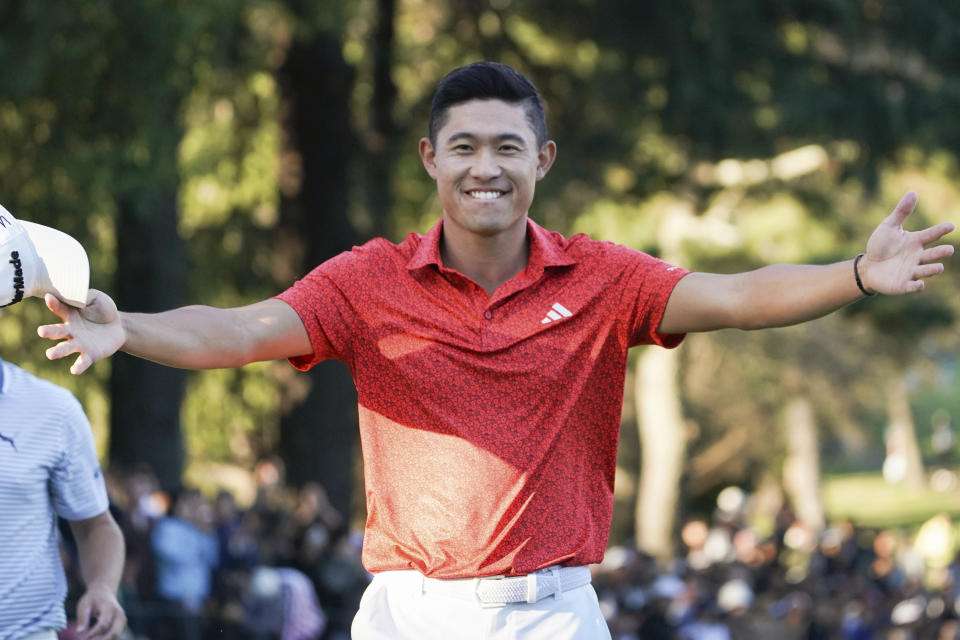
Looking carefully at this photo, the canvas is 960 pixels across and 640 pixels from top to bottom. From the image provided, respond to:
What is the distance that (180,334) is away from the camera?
4270mm

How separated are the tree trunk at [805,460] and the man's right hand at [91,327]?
43130mm

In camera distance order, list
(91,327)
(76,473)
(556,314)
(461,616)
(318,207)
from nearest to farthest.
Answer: (91,327) < (461,616) < (556,314) < (76,473) < (318,207)

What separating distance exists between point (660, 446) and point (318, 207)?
10524 mm

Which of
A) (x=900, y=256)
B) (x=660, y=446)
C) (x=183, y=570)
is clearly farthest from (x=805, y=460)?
(x=900, y=256)

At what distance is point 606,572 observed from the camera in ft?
62.3

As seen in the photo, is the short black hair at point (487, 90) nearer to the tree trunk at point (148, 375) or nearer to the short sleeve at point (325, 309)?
the short sleeve at point (325, 309)

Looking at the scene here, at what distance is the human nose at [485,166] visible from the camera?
455 centimetres

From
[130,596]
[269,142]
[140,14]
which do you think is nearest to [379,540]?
[130,596]

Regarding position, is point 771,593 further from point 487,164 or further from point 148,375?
point 487,164

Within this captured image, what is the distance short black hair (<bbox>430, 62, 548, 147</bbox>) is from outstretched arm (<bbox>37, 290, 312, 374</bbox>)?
0.73 m

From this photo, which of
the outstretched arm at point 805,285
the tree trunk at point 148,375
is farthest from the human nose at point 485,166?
the tree trunk at point 148,375

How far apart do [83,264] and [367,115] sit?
59.7 feet

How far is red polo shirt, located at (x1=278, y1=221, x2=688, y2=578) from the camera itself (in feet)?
14.5

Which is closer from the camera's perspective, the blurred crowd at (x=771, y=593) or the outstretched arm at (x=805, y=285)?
the outstretched arm at (x=805, y=285)
